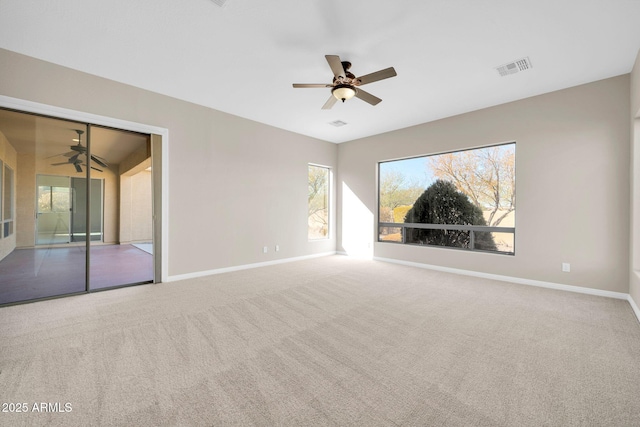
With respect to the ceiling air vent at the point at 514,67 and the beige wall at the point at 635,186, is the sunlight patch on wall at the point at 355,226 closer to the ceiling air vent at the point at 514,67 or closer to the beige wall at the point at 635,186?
the ceiling air vent at the point at 514,67

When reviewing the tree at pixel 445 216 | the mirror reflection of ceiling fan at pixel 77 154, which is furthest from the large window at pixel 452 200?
the mirror reflection of ceiling fan at pixel 77 154

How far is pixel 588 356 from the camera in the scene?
7.02ft

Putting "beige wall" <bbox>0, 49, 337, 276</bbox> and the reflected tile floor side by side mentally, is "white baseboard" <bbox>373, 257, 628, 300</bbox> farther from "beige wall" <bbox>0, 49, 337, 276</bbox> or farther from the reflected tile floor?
the reflected tile floor

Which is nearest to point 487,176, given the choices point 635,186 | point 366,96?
point 635,186

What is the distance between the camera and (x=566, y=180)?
3.92m

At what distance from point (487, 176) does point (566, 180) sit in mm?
1116

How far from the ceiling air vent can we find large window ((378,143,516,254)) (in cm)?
147

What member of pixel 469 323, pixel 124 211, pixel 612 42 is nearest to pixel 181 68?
pixel 124 211

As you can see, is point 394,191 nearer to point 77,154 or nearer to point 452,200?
point 452,200


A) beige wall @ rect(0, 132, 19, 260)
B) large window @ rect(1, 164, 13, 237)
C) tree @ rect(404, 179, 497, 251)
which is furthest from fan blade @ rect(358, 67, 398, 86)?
large window @ rect(1, 164, 13, 237)

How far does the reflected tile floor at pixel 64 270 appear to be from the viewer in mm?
3275

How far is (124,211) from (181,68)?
8.36 ft

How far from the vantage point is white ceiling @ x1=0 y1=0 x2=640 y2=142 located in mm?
2426

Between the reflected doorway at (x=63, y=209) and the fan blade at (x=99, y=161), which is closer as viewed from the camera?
the reflected doorway at (x=63, y=209)
